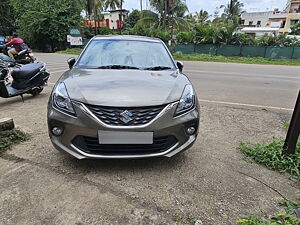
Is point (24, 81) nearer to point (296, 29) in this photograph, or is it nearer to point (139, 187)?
point (139, 187)

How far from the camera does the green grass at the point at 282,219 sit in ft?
5.85

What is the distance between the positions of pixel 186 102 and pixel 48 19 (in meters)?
29.8

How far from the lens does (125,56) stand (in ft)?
11.4

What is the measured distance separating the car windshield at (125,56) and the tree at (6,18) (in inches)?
1498

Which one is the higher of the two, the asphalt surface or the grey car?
the grey car

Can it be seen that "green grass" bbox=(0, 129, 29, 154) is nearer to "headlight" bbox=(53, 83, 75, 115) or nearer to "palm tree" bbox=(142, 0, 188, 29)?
"headlight" bbox=(53, 83, 75, 115)

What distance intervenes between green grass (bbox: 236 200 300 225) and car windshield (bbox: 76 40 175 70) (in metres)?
2.20

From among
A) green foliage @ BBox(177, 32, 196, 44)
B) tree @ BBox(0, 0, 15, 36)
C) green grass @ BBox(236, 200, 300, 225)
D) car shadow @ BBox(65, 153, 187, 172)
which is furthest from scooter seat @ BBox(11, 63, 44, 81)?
tree @ BBox(0, 0, 15, 36)

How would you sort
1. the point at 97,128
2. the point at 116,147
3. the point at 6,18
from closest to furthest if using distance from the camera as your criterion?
the point at 97,128 → the point at 116,147 → the point at 6,18

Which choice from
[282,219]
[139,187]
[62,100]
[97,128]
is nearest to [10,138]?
[62,100]

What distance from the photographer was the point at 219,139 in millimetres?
3594

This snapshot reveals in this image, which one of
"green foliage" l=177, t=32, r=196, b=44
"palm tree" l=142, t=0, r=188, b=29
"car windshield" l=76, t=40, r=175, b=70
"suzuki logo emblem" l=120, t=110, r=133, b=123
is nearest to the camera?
"suzuki logo emblem" l=120, t=110, r=133, b=123

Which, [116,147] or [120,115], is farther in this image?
[116,147]

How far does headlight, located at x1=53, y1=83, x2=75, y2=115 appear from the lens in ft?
7.68
